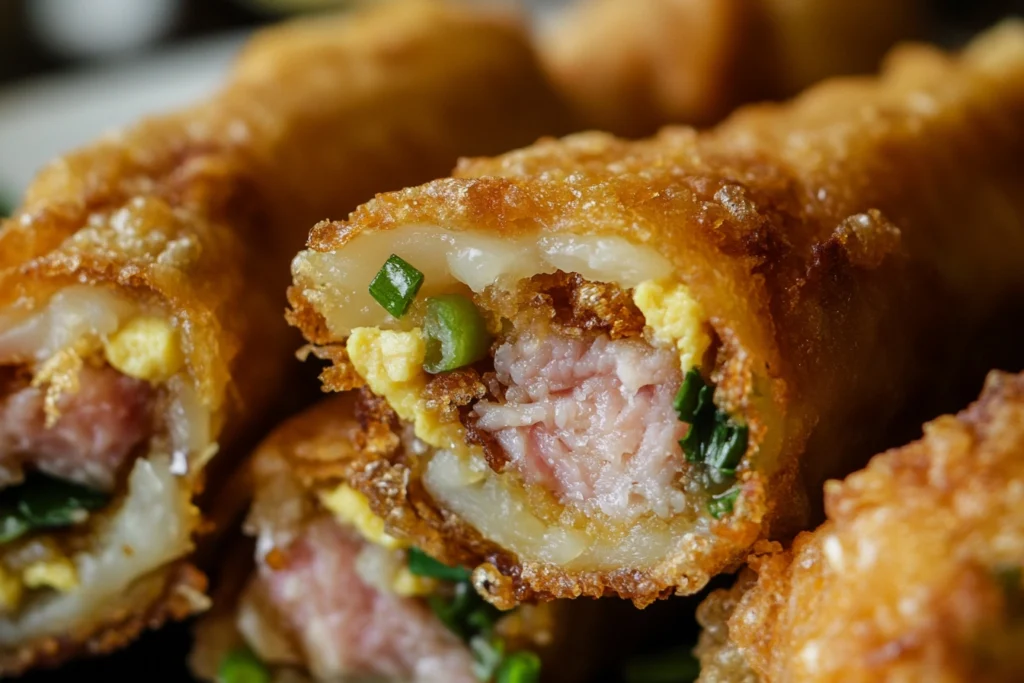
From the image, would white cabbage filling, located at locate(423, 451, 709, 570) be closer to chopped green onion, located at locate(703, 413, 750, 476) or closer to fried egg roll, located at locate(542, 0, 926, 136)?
chopped green onion, located at locate(703, 413, 750, 476)

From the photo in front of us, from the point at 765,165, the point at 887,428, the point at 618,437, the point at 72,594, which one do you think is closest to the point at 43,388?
the point at 72,594

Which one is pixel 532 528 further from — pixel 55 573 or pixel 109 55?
pixel 109 55

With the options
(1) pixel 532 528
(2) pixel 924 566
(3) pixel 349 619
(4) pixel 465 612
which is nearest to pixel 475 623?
(4) pixel 465 612

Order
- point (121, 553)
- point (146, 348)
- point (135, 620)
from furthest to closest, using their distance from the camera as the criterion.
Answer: point (135, 620) < point (121, 553) < point (146, 348)

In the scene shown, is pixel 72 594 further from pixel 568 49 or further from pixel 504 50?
pixel 568 49

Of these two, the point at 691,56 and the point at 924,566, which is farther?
the point at 691,56

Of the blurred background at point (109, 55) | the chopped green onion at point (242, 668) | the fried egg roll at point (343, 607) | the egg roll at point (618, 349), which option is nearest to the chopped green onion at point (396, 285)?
the egg roll at point (618, 349)

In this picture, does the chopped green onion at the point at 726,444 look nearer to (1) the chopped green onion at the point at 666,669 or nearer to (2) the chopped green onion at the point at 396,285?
(2) the chopped green onion at the point at 396,285
